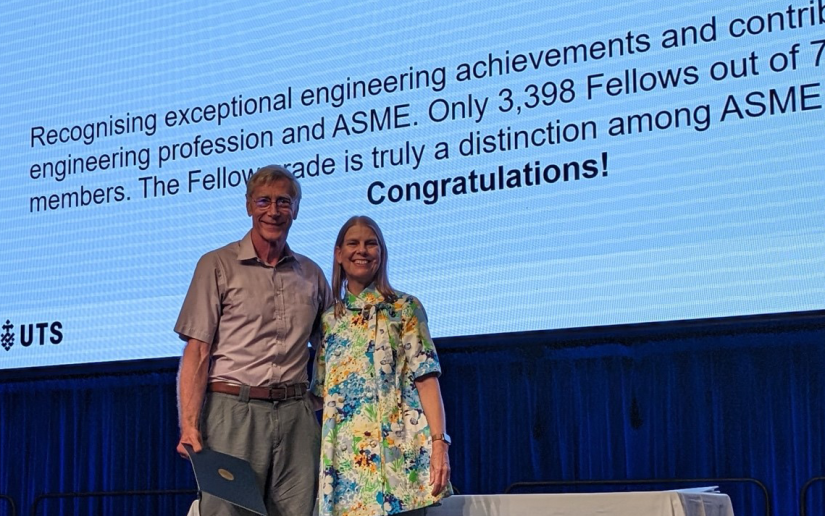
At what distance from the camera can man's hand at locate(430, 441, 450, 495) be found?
104 inches

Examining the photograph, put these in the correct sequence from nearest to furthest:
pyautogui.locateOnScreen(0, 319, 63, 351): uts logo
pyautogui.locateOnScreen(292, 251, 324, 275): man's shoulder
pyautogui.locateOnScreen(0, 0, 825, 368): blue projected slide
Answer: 1. pyautogui.locateOnScreen(292, 251, 324, 275): man's shoulder
2. pyautogui.locateOnScreen(0, 0, 825, 368): blue projected slide
3. pyautogui.locateOnScreen(0, 319, 63, 351): uts logo

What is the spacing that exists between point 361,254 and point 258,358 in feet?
1.16

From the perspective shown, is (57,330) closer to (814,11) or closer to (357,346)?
(357,346)

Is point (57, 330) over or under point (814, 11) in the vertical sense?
under

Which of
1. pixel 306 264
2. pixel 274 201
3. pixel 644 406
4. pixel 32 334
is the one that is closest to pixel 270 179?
pixel 274 201

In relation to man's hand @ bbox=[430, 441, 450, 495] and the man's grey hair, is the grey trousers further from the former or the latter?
the man's grey hair

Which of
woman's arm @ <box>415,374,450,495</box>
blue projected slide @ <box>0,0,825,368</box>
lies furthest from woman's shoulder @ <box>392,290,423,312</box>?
blue projected slide @ <box>0,0,825,368</box>

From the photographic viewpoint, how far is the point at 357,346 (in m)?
2.76

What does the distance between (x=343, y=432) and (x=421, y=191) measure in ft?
5.46

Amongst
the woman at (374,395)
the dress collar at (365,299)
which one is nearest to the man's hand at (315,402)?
the woman at (374,395)

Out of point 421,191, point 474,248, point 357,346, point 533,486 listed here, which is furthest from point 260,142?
point 357,346

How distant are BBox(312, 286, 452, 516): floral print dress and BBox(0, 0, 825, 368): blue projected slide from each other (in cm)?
129

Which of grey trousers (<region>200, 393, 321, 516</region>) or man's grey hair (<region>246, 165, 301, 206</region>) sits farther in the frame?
man's grey hair (<region>246, 165, 301, 206</region>)

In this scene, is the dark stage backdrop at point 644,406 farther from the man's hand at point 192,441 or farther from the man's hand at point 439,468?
the man's hand at point 192,441
